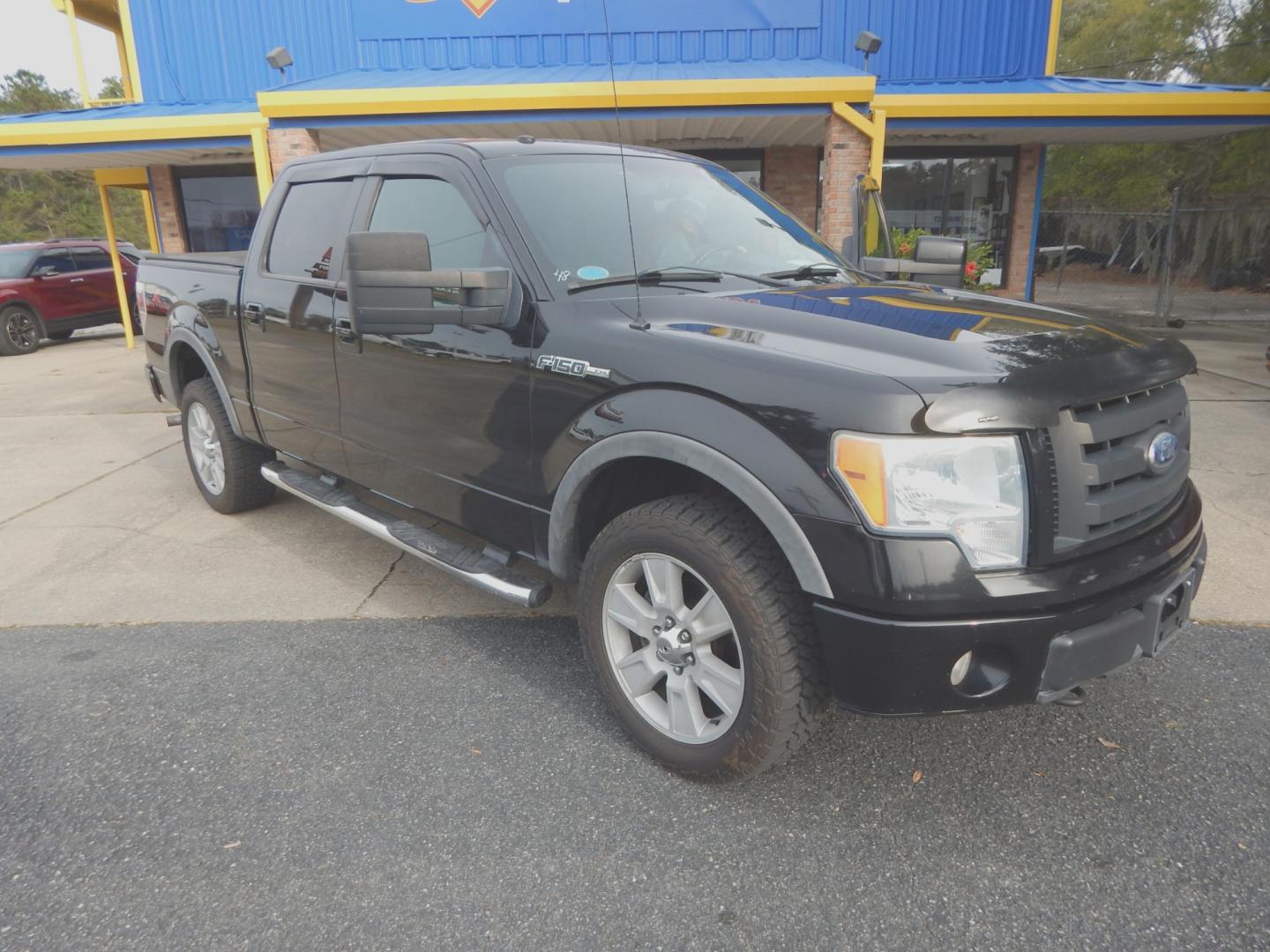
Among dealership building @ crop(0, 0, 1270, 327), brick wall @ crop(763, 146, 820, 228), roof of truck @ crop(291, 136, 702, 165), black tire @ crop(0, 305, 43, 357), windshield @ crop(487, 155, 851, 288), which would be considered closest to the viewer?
windshield @ crop(487, 155, 851, 288)

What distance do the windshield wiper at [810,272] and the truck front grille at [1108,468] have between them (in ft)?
4.20

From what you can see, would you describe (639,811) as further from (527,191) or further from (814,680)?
(527,191)

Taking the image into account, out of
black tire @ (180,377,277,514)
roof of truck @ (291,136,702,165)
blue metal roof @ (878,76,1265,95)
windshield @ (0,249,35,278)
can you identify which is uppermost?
blue metal roof @ (878,76,1265,95)

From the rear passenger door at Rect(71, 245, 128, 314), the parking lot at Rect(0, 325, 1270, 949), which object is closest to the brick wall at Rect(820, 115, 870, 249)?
the parking lot at Rect(0, 325, 1270, 949)

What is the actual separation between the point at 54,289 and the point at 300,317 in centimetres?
1409

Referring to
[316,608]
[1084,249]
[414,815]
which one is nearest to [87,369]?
[316,608]

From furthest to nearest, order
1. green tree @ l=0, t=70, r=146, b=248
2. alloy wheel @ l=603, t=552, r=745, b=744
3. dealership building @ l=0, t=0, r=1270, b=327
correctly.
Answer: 1. green tree @ l=0, t=70, r=146, b=248
2. dealership building @ l=0, t=0, r=1270, b=327
3. alloy wheel @ l=603, t=552, r=745, b=744

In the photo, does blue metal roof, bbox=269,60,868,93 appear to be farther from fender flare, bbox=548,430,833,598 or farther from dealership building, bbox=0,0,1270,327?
fender flare, bbox=548,430,833,598

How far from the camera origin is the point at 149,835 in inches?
96.7

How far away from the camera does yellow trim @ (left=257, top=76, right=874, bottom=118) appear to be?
383 inches

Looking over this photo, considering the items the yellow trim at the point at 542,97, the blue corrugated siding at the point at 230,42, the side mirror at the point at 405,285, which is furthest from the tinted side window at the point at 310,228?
the blue corrugated siding at the point at 230,42

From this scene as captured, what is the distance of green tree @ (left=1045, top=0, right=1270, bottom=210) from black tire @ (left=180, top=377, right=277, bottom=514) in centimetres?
2281

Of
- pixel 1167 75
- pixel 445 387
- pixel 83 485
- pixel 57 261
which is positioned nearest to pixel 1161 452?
pixel 445 387

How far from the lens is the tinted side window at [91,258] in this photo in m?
15.5
